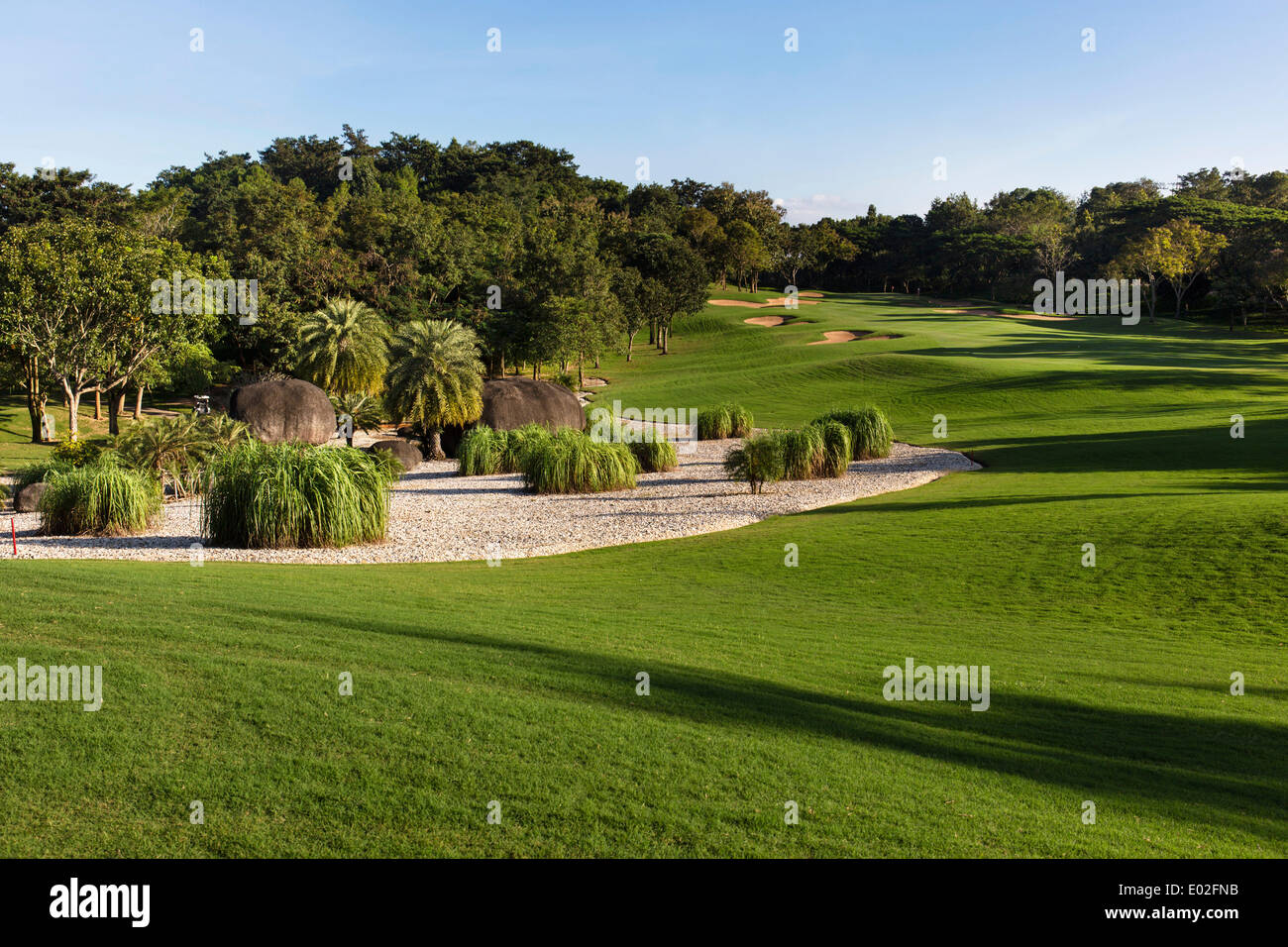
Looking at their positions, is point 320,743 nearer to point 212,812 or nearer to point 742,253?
point 212,812

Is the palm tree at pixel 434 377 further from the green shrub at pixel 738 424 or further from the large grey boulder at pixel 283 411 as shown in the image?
the green shrub at pixel 738 424

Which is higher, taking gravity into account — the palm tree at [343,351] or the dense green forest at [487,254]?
the dense green forest at [487,254]

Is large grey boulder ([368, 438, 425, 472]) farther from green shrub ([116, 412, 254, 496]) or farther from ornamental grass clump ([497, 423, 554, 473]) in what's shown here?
green shrub ([116, 412, 254, 496])

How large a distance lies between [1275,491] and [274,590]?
17.4 meters

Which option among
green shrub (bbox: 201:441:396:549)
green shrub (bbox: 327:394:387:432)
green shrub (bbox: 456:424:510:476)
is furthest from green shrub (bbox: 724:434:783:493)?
green shrub (bbox: 327:394:387:432)

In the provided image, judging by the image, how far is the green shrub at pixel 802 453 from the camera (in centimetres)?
2411

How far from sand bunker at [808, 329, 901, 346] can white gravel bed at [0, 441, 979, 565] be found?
3204cm

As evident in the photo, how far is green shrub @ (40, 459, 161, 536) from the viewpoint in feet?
58.5

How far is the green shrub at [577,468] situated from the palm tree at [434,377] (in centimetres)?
624

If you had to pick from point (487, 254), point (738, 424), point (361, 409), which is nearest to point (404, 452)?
point (361, 409)

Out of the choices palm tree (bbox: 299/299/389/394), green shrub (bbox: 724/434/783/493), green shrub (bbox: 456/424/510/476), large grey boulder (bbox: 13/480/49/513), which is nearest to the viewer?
large grey boulder (bbox: 13/480/49/513)

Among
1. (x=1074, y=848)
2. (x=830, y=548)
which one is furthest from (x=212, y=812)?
(x=830, y=548)

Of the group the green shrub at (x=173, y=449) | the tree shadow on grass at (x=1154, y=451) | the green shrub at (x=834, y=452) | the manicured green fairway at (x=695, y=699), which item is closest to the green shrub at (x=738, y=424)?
the tree shadow on grass at (x=1154, y=451)
